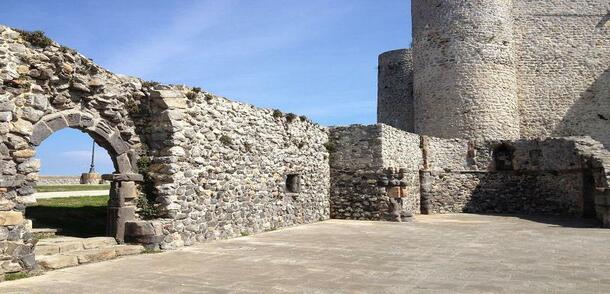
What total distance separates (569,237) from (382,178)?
6057 millimetres

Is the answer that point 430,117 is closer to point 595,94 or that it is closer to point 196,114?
point 595,94

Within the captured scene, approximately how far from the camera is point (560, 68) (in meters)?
26.4

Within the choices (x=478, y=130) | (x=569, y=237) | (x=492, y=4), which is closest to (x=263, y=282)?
(x=569, y=237)

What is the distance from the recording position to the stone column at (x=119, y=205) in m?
8.91

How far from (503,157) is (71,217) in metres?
17.0

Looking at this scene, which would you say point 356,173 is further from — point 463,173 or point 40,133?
point 40,133

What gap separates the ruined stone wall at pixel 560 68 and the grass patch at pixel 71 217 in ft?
73.5

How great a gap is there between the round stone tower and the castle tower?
4.71m

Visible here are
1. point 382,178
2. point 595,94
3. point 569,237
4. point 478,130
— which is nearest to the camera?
point 569,237

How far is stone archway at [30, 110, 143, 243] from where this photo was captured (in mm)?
8594

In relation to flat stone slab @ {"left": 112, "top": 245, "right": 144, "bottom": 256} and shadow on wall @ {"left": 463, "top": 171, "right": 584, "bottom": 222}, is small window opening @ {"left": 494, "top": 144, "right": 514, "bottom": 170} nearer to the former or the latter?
shadow on wall @ {"left": 463, "top": 171, "right": 584, "bottom": 222}

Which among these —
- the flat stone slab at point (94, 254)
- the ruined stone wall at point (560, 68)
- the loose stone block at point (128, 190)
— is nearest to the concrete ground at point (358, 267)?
the flat stone slab at point (94, 254)

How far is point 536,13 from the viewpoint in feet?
86.1

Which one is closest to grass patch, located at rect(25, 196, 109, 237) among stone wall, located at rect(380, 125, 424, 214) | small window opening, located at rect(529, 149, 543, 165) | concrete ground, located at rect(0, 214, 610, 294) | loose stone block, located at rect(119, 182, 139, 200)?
loose stone block, located at rect(119, 182, 139, 200)
